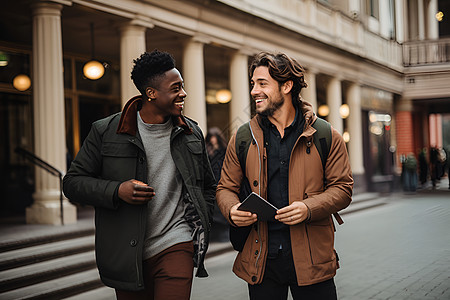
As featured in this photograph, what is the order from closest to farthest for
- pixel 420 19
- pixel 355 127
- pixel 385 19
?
pixel 355 127 < pixel 385 19 < pixel 420 19

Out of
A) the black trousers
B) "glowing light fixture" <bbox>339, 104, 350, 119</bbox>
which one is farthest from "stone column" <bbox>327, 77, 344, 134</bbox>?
the black trousers

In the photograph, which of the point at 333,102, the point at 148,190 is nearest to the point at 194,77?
the point at 333,102

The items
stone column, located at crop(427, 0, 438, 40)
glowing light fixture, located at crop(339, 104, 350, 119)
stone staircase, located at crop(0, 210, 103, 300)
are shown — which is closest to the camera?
stone staircase, located at crop(0, 210, 103, 300)

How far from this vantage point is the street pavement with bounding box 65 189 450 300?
4.49m

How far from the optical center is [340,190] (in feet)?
9.39

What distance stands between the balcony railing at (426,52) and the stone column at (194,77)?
15.5 meters

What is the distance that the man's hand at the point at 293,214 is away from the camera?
2713 millimetres

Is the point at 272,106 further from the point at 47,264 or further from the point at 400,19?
the point at 400,19

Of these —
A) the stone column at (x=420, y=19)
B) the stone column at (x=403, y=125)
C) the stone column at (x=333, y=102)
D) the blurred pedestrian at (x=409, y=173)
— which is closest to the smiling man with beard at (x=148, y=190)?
the blurred pedestrian at (x=409, y=173)

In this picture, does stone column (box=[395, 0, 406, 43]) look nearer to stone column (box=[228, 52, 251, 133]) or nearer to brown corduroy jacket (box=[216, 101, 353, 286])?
stone column (box=[228, 52, 251, 133])

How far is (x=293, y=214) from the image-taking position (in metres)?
2.71

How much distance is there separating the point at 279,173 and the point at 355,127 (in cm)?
1819

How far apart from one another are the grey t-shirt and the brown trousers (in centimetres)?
4

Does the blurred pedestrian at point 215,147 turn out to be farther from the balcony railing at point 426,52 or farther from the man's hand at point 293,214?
the balcony railing at point 426,52
